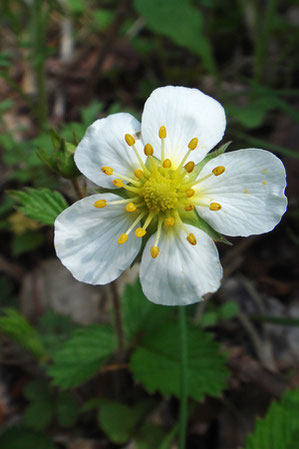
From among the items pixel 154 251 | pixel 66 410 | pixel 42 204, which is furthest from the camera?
pixel 66 410

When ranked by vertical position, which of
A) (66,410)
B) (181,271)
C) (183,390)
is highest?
(181,271)

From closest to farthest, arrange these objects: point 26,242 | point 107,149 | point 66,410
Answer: point 107,149, point 66,410, point 26,242

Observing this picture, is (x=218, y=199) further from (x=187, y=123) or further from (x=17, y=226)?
(x=17, y=226)

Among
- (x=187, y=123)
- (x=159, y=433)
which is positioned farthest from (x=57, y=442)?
(x=187, y=123)

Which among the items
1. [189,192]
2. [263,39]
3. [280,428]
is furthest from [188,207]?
[263,39]

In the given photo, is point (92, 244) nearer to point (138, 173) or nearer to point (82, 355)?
point (138, 173)

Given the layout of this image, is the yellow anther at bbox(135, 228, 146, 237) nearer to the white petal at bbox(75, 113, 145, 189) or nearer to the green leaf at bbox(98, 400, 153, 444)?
the white petal at bbox(75, 113, 145, 189)
